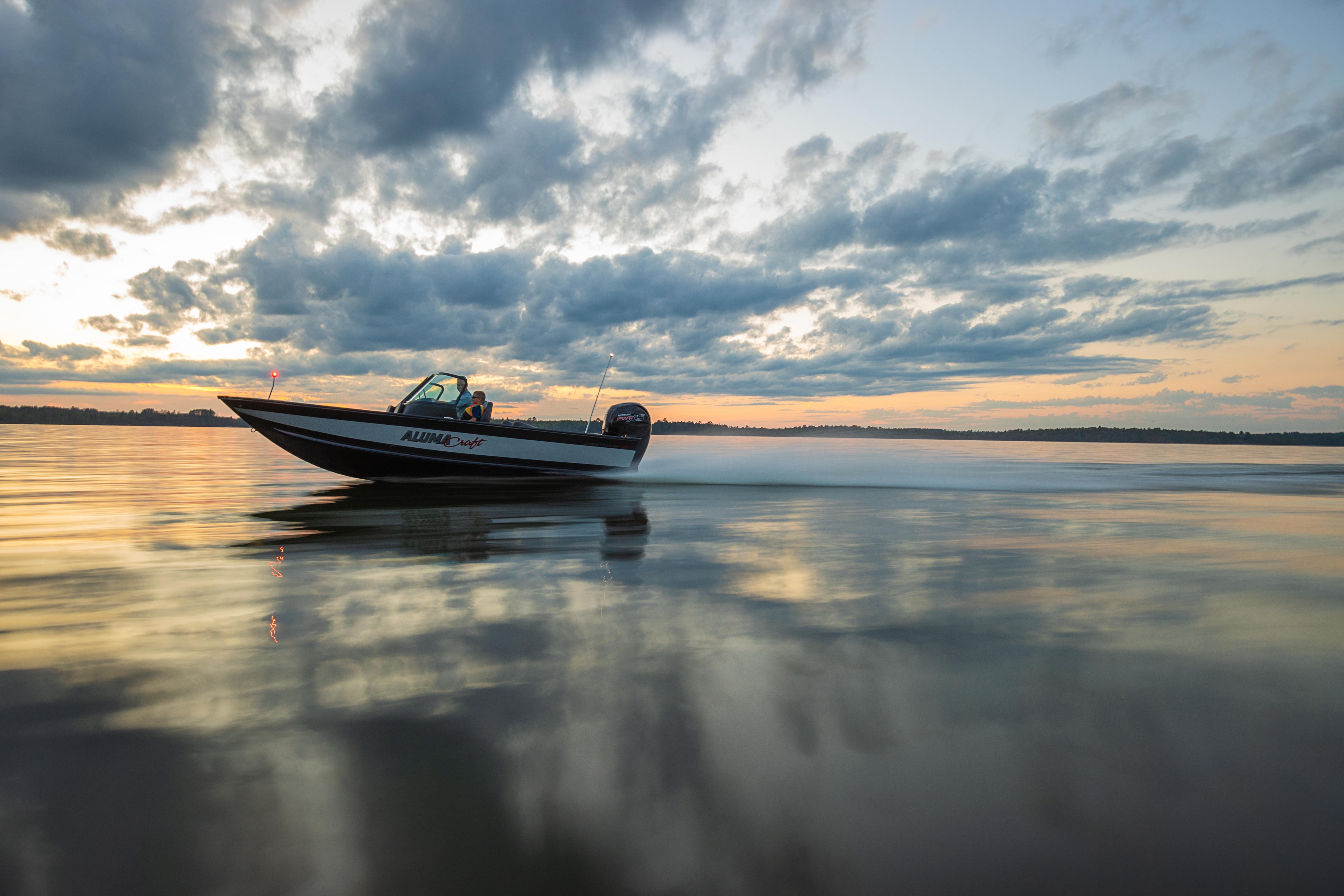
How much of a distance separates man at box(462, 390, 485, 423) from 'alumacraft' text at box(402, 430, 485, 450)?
1.89ft

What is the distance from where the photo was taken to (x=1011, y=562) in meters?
8.41

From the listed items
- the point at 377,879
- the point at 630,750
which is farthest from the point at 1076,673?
the point at 377,879

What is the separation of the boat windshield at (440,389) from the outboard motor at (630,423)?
466 cm

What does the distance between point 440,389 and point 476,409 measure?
1106 millimetres

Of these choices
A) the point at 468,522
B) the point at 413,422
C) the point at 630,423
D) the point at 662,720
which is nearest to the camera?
the point at 662,720

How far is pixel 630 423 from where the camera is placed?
20.7 metres

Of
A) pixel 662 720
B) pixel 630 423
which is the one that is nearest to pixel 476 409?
pixel 630 423

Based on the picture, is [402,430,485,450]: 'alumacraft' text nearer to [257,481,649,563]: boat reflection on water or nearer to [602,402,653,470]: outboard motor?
[257,481,649,563]: boat reflection on water

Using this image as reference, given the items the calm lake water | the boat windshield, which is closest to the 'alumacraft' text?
the boat windshield

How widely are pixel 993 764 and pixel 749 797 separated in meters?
1.24

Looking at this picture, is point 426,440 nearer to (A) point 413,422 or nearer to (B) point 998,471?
(A) point 413,422

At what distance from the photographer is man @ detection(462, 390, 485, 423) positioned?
17484 millimetres

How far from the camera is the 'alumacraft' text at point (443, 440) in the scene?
1656cm

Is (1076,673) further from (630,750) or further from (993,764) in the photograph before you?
(630,750)
